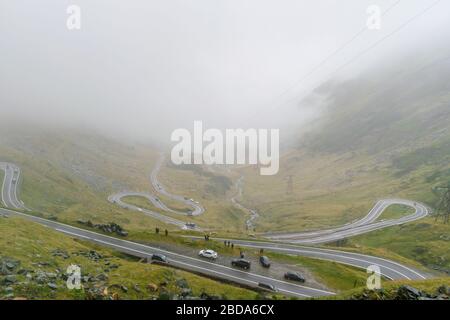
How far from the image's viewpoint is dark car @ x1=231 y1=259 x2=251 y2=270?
69750mm

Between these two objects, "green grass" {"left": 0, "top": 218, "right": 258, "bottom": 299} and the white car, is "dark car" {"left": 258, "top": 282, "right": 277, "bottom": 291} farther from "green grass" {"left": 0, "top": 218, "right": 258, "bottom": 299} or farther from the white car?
the white car

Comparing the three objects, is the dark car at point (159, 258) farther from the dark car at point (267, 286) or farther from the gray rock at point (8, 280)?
the gray rock at point (8, 280)

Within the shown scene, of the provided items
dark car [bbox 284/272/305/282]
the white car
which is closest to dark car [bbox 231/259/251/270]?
the white car

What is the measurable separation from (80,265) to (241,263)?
32518 millimetres

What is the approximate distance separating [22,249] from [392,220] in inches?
7620

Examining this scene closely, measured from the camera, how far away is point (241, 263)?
70062mm

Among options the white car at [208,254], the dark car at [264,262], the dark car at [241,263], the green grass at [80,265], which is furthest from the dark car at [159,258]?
the dark car at [264,262]

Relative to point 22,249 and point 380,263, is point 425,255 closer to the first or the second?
point 380,263

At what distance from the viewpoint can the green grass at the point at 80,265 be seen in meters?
39.6

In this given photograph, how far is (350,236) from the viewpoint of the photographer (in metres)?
167

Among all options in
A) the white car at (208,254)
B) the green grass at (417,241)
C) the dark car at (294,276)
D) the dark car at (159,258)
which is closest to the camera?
the dark car at (294,276)

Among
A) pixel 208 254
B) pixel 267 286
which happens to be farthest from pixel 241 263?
pixel 267 286

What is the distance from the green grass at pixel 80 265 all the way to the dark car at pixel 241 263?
12.8m

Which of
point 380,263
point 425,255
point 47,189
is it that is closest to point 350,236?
point 425,255
